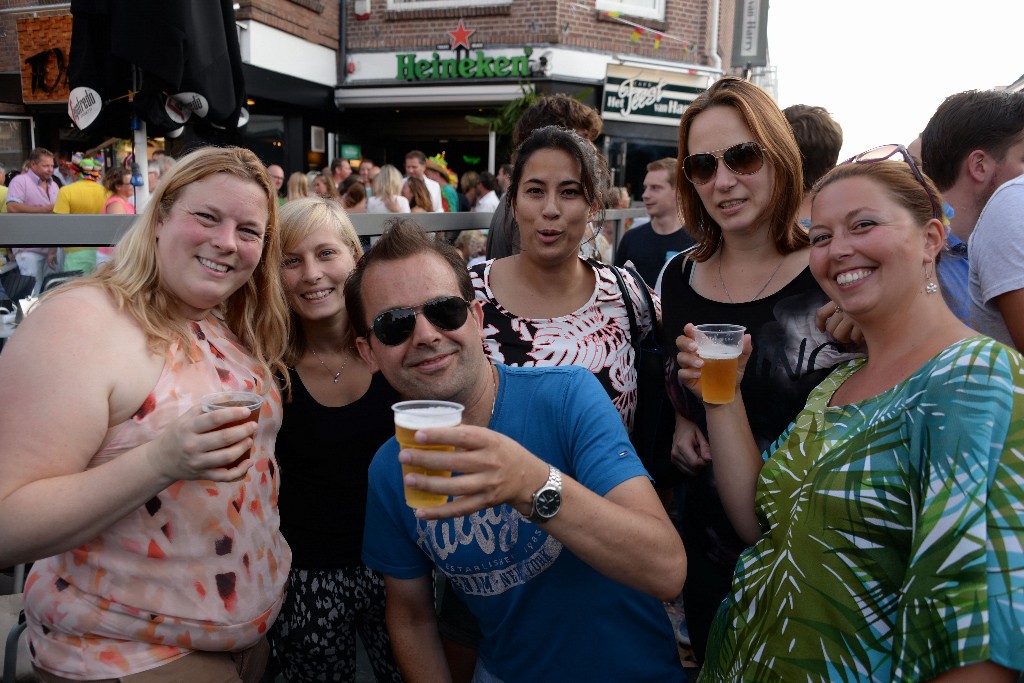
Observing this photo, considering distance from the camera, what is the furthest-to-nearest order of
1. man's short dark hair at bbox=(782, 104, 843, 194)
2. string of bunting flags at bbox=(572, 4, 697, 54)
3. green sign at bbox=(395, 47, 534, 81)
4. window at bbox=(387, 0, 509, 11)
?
string of bunting flags at bbox=(572, 4, 697, 54), window at bbox=(387, 0, 509, 11), green sign at bbox=(395, 47, 534, 81), man's short dark hair at bbox=(782, 104, 843, 194)

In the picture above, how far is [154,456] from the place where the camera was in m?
1.56

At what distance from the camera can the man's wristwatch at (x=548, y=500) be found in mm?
1463

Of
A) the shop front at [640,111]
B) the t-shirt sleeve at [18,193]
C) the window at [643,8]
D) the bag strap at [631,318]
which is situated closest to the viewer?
the bag strap at [631,318]

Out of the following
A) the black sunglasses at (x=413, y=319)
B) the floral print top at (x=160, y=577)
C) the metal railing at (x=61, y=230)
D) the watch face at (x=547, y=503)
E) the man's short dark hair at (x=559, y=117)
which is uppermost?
the man's short dark hair at (x=559, y=117)

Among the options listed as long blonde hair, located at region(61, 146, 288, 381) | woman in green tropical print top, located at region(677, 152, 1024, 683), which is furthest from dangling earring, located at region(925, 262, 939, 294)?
long blonde hair, located at region(61, 146, 288, 381)

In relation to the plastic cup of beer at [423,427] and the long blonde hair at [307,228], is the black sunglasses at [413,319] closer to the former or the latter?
the plastic cup of beer at [423,427]

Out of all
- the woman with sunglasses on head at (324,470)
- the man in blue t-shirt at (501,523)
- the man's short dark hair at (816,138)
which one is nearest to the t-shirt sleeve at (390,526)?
the man in blue t-shirt at (501,523)

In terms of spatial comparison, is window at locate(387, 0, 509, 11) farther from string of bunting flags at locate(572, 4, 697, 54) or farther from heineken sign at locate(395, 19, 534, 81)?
string of bunting flags at locate(572, 4, 697, 54)

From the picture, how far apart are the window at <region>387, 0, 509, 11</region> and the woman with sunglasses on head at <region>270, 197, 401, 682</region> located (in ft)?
43.1

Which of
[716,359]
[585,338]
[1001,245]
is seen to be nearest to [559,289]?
[585,338]

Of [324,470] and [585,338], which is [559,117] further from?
[324,470]

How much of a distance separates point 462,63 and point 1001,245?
13413mm

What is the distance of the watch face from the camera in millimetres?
1463

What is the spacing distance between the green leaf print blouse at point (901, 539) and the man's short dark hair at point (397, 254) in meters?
1.05
